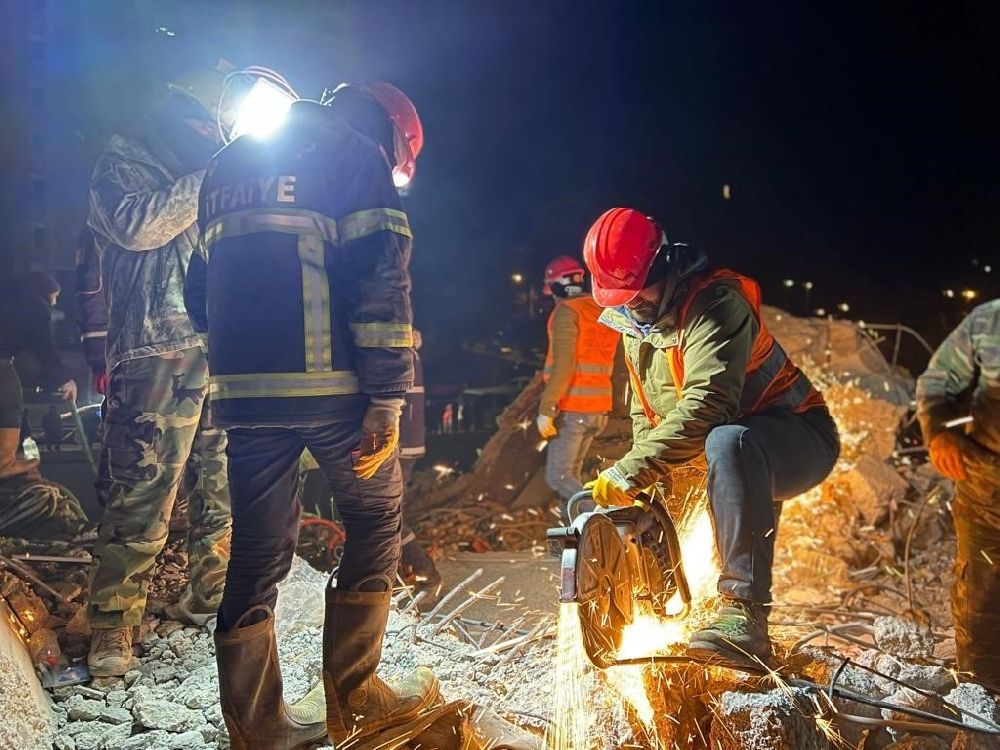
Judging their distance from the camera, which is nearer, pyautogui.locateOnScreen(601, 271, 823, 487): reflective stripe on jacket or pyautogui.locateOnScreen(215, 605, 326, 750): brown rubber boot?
pyautogui.locateOnScreen(215, 605, 326, 750): brown rubber boot

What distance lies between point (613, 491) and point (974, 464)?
1.76 meters

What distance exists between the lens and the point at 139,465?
320 centimetres

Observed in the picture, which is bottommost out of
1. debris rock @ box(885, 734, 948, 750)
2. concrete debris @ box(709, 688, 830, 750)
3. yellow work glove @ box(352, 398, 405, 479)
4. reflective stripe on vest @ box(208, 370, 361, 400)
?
debris rock @ box(885, 734, 948, 750)

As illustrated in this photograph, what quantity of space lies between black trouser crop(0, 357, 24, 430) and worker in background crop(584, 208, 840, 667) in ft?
13.3

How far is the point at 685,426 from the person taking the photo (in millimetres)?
2764

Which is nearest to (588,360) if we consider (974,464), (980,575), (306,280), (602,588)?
(974,464)

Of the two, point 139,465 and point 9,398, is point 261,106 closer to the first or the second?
point 139,465

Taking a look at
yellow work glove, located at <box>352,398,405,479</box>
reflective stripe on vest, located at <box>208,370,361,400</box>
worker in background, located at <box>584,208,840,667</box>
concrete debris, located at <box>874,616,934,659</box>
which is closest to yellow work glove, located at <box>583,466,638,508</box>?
worker in background, located at <box>584,208,840,667</box>

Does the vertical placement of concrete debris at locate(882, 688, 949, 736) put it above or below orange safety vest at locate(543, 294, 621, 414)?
below

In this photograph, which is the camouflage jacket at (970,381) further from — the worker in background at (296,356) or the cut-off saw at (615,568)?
the worker in background at (296,356)

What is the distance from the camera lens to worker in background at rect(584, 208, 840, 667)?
2656mm

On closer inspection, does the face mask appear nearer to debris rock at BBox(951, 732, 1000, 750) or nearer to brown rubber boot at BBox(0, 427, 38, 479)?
debris rock at BBox(951, 732, 1000, 750)

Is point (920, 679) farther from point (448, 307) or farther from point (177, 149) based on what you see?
point (448, 307)

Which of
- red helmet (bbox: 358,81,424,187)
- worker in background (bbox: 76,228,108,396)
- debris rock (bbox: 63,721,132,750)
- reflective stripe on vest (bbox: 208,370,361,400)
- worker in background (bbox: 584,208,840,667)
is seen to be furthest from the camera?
worker in background (bbox: 76,228,108,396)
